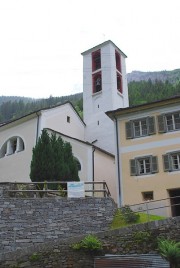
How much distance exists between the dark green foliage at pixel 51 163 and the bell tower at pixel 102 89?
9.17m

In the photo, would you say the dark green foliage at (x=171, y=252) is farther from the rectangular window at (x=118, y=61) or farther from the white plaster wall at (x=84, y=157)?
the rectangular window at (x=118, y=61)

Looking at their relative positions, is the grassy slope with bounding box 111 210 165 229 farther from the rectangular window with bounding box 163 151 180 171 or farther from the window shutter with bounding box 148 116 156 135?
the window shutter with bounding box 148 116 156 135

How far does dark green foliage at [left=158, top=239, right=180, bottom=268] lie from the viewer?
12.7 meters

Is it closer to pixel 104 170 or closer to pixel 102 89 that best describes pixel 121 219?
pixel 104 170

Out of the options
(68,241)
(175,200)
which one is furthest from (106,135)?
(68,241)

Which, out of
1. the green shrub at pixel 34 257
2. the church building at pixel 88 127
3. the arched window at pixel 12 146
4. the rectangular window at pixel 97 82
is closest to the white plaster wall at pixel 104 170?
the church building at pixel 88 127

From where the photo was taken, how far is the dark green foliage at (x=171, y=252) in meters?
12.7

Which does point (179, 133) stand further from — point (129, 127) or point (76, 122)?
point (76, 122)

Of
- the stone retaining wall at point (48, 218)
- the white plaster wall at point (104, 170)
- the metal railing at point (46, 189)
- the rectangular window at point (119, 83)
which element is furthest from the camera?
the rectangular window at point (119, 83)

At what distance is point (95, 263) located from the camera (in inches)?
559

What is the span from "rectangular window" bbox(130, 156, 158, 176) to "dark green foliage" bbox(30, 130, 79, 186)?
3739mm

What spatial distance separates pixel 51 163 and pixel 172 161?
288 inches

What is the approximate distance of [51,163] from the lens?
22.3 meters

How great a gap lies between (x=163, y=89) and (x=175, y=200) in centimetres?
6871
